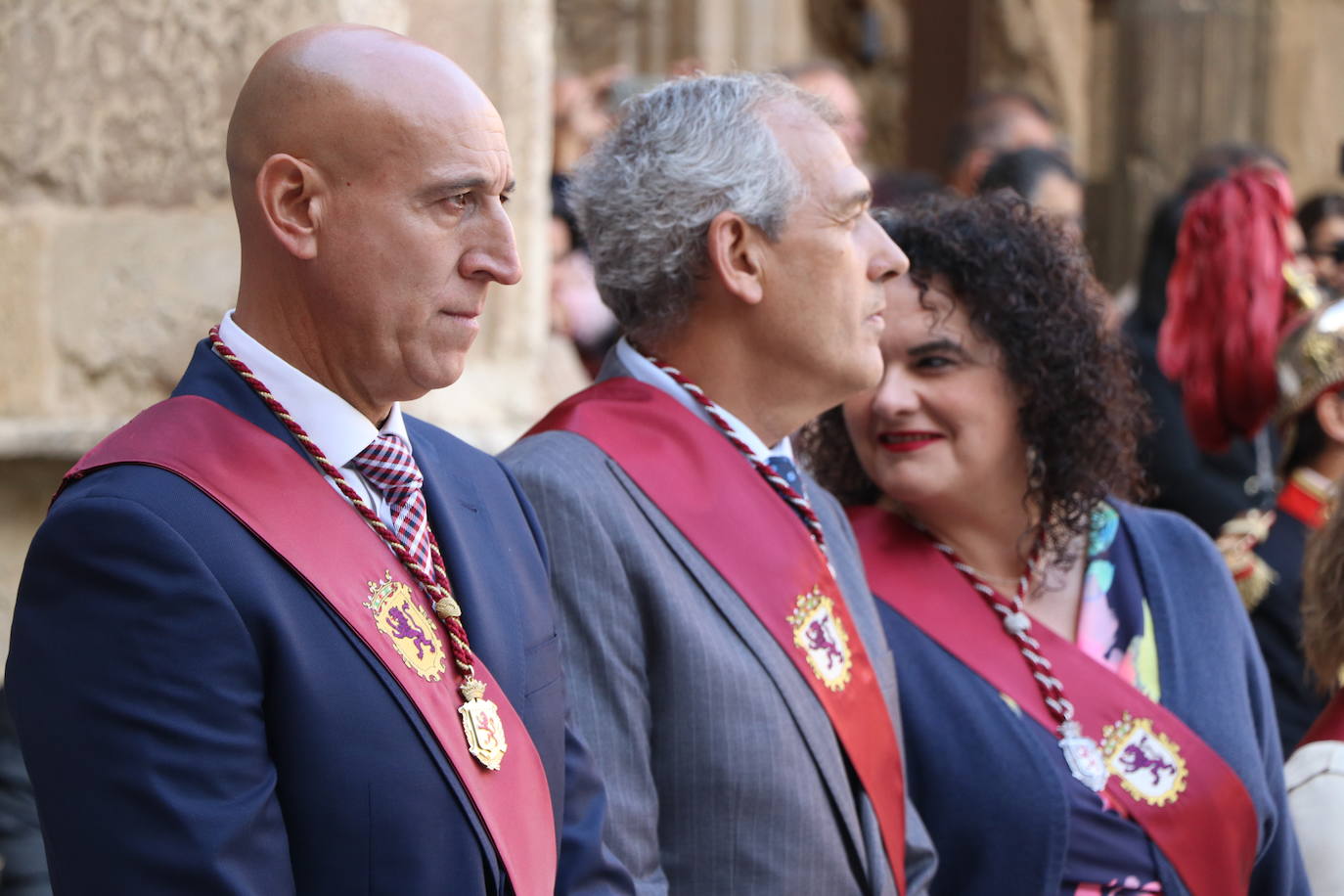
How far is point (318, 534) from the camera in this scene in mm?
1668

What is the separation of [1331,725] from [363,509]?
1685mm

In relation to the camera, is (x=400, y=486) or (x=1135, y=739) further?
(x=1135, y=739)

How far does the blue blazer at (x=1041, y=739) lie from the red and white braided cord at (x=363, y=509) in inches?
42.0

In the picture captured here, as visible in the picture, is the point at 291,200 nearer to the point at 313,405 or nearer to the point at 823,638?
the point at 313,405

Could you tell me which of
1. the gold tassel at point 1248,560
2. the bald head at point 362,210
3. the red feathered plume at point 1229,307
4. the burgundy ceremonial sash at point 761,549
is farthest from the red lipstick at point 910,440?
the red feathered plume at point 1229,307

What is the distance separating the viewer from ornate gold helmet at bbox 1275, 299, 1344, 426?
12.1 ft

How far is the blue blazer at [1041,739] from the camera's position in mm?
2543

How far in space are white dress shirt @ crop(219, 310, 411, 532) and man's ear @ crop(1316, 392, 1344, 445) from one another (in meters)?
2.49

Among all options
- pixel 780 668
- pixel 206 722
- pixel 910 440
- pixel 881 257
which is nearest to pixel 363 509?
pixel 206 722

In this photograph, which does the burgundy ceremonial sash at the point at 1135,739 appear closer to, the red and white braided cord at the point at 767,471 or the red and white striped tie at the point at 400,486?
the red and white braided cord at the point at 767,471

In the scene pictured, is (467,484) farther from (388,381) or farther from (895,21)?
(895,21)

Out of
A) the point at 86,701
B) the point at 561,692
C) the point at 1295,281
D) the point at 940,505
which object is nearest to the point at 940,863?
the point at 940,505

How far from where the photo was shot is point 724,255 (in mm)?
2486

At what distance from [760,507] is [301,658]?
96cm
